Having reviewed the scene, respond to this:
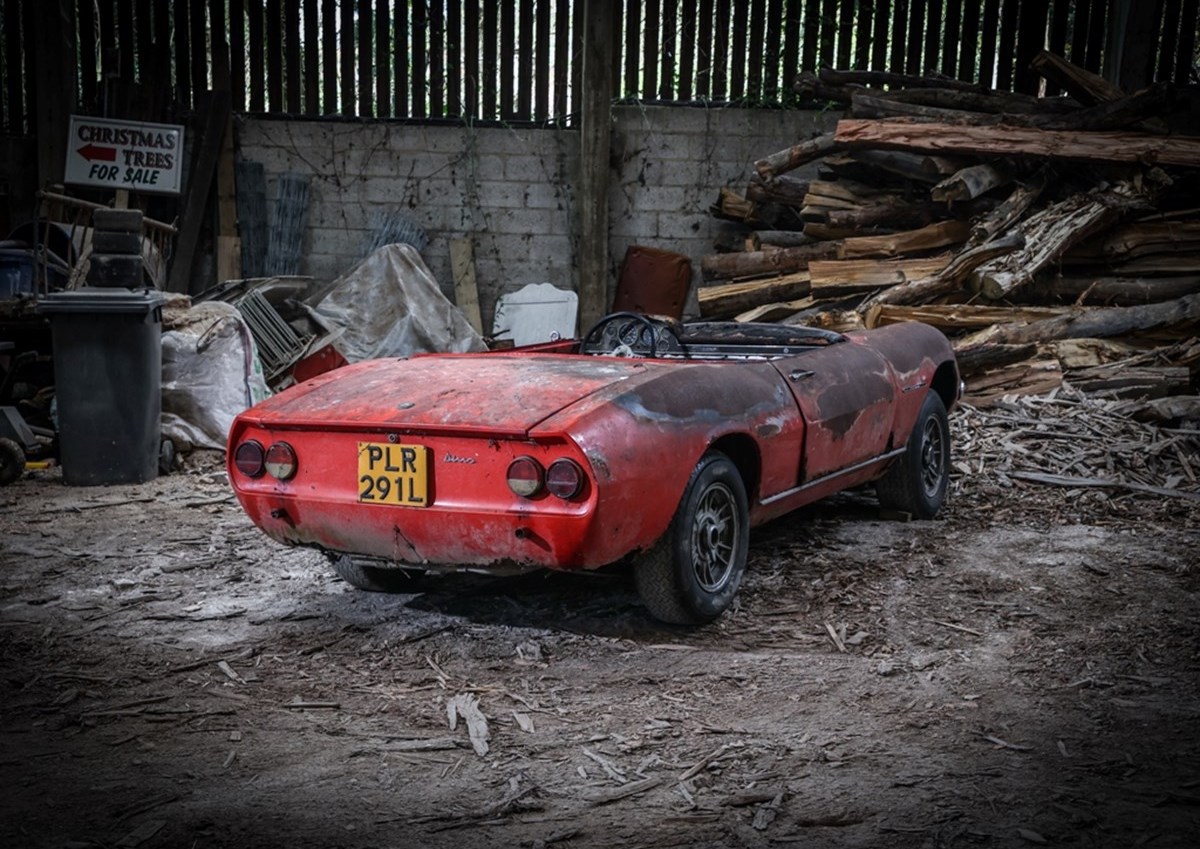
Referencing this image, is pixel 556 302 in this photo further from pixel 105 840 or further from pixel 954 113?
pixel 105 840

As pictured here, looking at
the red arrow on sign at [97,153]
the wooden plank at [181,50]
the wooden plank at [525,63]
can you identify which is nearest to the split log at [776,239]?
the wooden plank at [525,63]

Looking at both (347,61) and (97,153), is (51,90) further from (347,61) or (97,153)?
(347,61)

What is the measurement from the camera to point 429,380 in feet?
14.6

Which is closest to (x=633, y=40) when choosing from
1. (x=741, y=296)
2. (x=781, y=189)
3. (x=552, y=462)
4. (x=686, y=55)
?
(x=686, y=55)

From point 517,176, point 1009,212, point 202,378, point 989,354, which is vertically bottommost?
point 202,378

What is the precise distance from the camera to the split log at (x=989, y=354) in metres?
8.50

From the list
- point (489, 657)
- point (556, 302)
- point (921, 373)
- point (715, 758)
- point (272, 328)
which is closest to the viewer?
point (715, 758)

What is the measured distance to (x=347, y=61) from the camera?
11.5 metres

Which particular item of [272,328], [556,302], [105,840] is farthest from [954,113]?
[105,840]

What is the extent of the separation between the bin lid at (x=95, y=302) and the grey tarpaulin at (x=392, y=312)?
2.95 m

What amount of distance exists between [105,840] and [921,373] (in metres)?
4.29

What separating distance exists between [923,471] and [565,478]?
9.48ft

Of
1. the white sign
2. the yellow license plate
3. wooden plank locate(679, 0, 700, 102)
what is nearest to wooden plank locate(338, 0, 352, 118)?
the white sign

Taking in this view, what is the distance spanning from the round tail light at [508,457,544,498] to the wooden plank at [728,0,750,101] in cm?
845
